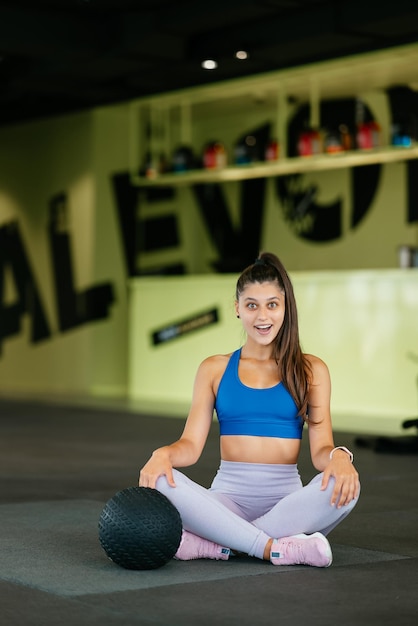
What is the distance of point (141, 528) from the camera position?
118 inches

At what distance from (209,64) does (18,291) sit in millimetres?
3653

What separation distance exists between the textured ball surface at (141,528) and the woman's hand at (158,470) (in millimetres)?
40

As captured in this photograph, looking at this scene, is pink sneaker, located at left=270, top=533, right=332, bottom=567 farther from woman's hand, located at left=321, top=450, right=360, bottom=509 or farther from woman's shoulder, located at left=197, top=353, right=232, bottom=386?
woman's shoulder, located at left=197, top=353, right=232, bottom=386

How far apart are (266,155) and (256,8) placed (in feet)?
7.05

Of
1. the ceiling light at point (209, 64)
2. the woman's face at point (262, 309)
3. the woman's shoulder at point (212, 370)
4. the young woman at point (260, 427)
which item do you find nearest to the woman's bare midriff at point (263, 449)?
the young woman at point (260, 427)

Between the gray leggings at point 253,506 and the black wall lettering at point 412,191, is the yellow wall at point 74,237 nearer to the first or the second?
the black wall lettering at point 412,191

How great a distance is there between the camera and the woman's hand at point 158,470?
3.13m

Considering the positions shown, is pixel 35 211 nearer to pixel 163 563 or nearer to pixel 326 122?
pixel 326 122

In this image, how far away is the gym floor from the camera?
265cm

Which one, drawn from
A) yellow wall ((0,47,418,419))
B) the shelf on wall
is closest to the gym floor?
the shelf on wall

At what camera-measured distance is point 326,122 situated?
33.2 ft

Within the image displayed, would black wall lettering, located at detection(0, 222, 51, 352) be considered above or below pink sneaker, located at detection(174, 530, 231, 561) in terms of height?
above

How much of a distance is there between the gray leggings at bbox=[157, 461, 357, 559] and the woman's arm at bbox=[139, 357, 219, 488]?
0.11 ft

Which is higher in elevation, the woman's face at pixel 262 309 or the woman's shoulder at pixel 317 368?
the woman's face at pixel 262 309
